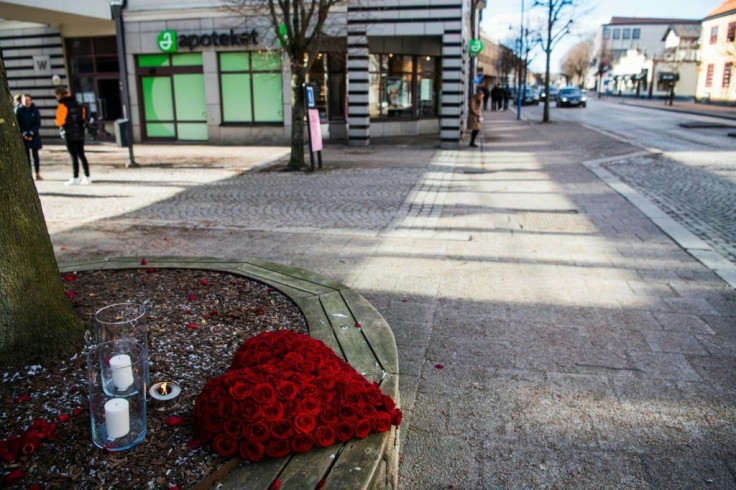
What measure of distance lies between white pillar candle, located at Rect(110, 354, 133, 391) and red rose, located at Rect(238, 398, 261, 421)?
0.52 m

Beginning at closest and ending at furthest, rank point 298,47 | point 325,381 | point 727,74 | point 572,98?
point 325,381 → point 298,47 → point 572,98 → point 727,74

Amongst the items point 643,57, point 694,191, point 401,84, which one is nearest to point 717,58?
point 643,57

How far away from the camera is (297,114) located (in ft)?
45.5

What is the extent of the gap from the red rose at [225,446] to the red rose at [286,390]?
0.90ft

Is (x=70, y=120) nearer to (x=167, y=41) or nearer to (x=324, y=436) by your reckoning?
(x=167, y=41)

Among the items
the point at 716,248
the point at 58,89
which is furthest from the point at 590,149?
the point at 58,89

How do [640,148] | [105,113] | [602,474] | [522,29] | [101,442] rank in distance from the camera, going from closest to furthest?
[101,442], [602,474], [640,148], [105,113], [522,29]

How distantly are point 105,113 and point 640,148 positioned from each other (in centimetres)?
1913

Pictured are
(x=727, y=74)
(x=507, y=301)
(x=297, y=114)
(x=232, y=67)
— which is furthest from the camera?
(x=727, y=74)

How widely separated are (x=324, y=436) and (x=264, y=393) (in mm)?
321

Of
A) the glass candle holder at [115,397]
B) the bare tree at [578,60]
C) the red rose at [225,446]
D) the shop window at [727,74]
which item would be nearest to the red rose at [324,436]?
the red rose at [225,446]

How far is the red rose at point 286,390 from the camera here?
2607 mm

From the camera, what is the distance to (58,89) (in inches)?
468

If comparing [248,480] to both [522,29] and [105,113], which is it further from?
[522,29]
